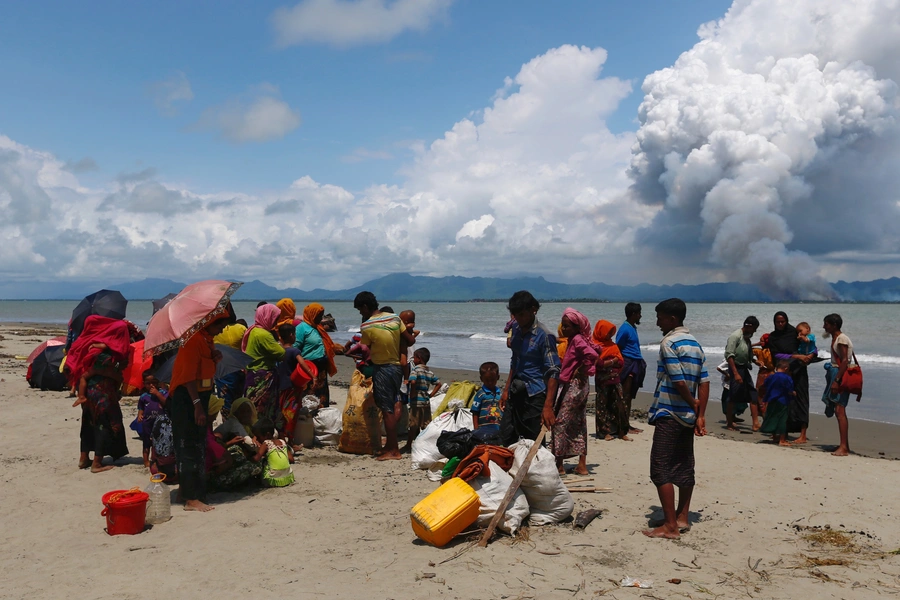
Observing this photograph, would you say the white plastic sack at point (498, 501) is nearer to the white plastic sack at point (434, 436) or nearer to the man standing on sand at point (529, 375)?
the man standing on sand at point (529, 375)

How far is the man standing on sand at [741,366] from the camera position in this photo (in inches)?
353

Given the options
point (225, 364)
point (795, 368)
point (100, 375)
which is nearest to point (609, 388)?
point (795, 368)

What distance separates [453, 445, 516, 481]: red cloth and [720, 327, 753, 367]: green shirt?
18.5 feet

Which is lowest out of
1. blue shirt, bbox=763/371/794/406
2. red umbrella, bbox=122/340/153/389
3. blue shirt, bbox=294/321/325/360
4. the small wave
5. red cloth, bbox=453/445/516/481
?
the small wave

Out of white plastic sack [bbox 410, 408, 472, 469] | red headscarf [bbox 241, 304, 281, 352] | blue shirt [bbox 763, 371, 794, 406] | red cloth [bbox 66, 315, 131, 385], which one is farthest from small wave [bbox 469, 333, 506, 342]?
red cloth [bbox 66, 315, 131, 385]

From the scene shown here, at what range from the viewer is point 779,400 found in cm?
814

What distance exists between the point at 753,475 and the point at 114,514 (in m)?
6.00

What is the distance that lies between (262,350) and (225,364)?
530mm

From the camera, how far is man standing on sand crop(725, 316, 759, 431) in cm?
898

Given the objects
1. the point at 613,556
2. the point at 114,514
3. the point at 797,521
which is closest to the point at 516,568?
the point at 613,556

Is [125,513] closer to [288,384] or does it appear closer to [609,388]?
[288,384]

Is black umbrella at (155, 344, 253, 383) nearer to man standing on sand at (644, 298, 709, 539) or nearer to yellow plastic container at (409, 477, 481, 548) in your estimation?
yellow plastic container at (409, 477, 481, 548)

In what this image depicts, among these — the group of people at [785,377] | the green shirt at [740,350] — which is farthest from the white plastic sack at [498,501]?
the green shirt at [740,350]

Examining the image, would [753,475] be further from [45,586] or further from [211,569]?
[45,586]
